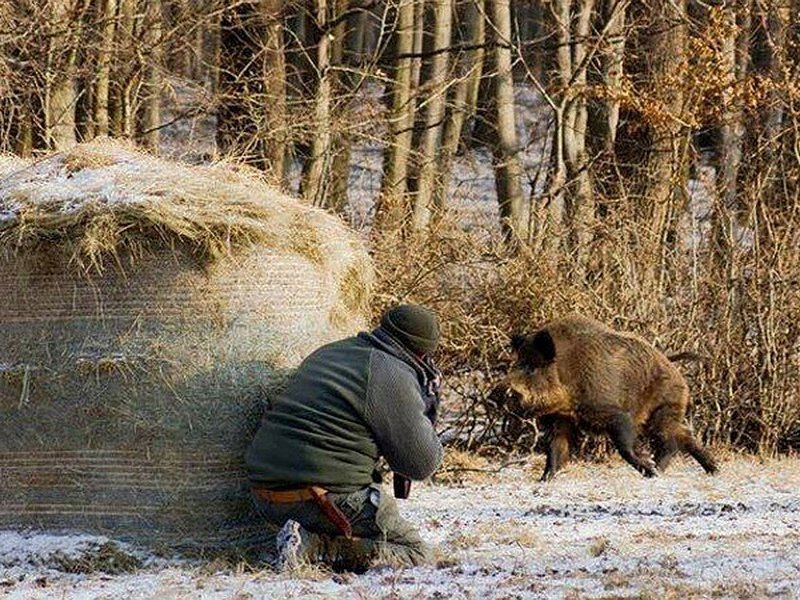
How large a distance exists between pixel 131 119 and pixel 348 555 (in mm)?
9099

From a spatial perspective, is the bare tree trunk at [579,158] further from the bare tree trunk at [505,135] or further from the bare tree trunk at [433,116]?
the bare tree trunk at [433,116]

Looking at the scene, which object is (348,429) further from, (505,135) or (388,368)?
(505,135)

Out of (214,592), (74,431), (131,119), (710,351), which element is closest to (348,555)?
(214,592)

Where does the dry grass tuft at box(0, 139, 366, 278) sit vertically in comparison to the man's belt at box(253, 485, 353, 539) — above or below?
above

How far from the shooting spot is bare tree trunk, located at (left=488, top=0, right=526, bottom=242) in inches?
810

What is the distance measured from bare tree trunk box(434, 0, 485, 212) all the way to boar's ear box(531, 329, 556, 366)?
3726 mm

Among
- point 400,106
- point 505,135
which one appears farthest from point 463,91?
point 400,106

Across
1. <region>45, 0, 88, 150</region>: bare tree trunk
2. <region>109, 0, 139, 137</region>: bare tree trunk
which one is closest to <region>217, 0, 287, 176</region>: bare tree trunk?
<region>109, 0, 139, 137</region>: bare tree trunk

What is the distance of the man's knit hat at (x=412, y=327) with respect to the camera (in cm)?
817

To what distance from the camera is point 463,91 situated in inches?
1106

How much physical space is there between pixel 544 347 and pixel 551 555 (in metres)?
3.99

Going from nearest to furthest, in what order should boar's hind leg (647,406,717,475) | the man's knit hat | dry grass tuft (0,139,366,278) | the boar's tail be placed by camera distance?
the man's knit hat < dry grass tuft (0,139,366,278) < boar's hind leg (647,406,717,475) < the boar's tail

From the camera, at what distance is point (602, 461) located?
13352 mm

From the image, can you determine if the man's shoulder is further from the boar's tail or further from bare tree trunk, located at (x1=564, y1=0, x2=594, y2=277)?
bare tree trunk, located at (x1=564, y1=0, x2=594, y2=277)
